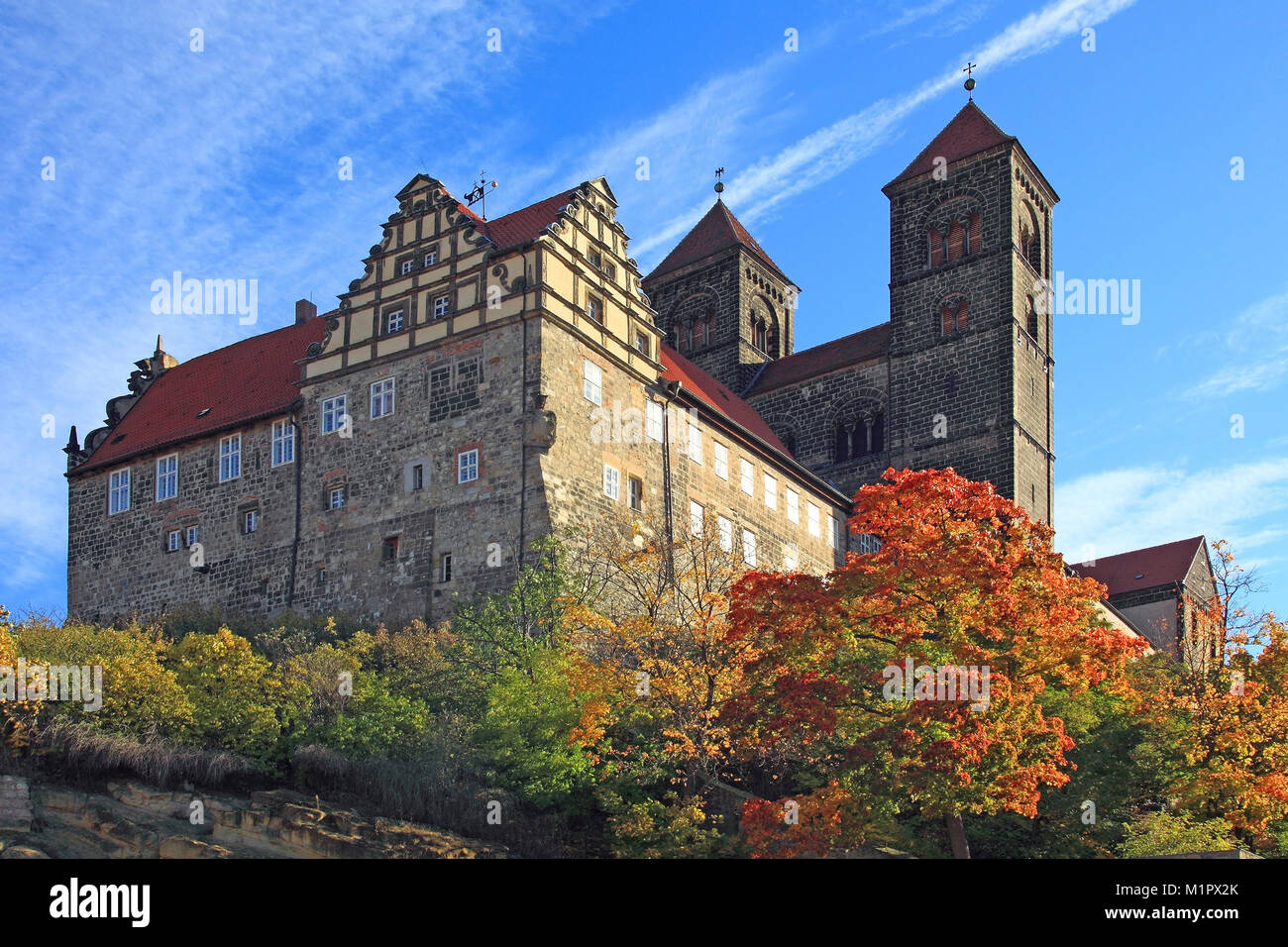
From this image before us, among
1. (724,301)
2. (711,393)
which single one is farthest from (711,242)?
(711,393)

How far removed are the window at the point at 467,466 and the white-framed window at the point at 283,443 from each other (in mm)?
5867

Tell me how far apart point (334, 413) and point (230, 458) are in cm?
397

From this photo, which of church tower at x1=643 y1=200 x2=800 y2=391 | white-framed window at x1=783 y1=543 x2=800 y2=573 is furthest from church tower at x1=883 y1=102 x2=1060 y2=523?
white-framed window at x1=783 y1=543 x2=800 y2=573

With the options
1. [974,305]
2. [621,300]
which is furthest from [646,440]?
[974,305]

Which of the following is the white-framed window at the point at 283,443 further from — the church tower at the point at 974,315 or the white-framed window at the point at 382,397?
the church tower at the point at 974,315

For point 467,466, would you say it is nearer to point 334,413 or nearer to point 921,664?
point 334,413

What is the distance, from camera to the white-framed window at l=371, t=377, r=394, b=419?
4172 centimetres

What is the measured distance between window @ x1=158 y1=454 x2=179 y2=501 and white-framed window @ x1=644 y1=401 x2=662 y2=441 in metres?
13.7

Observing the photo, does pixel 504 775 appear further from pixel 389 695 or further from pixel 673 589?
pixel 673 589

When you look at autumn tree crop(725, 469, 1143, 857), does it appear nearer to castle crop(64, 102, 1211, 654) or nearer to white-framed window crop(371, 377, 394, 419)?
castle crop(64, 102, 1211, 654)

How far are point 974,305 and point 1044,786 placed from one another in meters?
30.8

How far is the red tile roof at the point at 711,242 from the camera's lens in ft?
232

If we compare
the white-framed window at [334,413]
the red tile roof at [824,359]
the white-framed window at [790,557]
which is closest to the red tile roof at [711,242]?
the red tile roof at [824,359]
